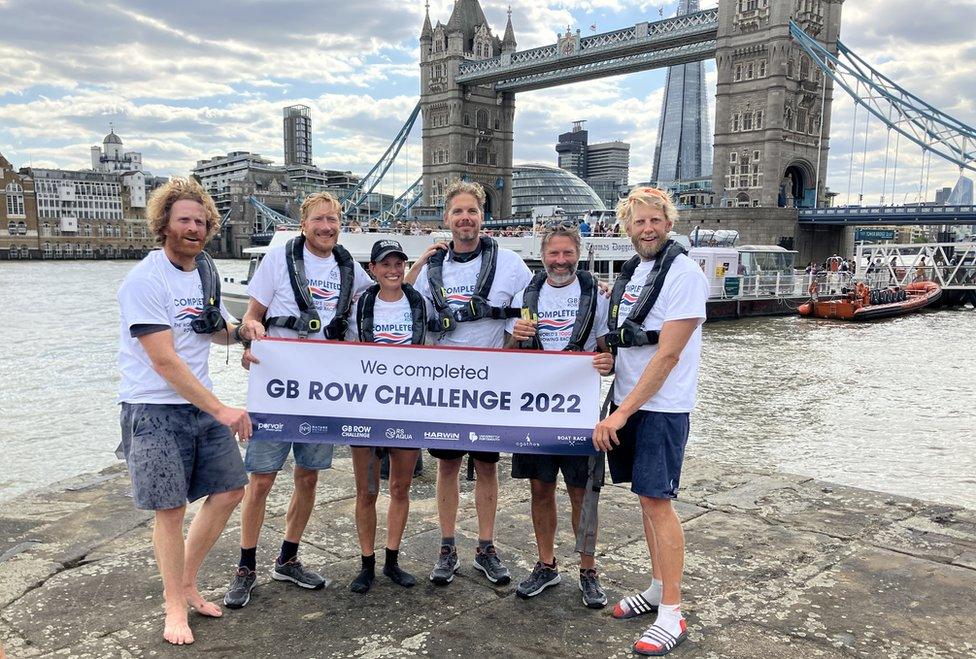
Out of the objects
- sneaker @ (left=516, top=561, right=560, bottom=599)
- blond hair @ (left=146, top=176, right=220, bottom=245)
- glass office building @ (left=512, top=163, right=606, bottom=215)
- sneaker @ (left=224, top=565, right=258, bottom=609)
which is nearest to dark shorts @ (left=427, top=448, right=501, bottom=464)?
sneaker @ (left=516, top=561, right=560, bottom=599)

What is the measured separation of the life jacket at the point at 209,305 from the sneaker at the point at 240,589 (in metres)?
1.19

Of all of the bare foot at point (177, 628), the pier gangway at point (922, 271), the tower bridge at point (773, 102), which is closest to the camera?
the bare foot at point (177, 628)

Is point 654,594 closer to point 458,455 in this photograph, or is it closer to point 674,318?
point 458,455

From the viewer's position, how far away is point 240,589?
355 cm

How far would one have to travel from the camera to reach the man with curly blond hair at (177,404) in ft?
10.4

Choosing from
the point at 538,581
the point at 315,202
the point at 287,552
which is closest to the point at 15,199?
the point at 315,202

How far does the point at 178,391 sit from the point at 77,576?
1.44 metres

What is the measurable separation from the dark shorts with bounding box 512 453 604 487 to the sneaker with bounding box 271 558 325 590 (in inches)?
44.6

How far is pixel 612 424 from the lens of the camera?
10.8 feet

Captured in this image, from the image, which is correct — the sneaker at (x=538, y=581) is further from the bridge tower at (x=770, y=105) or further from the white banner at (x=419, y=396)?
the bridge tower at (x=770, y=105)

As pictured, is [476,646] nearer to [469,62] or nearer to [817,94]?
[817,94]

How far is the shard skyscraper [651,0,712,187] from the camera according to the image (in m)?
172

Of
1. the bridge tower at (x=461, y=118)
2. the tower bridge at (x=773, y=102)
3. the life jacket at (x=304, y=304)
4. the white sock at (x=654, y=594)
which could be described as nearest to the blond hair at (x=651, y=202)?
the life jacket at (x=304, y=304)

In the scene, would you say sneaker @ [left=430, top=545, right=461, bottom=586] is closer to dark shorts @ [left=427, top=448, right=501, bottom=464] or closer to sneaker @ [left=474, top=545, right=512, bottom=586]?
sneaker @ [left=474, top=545, right=512, bottom=586]
